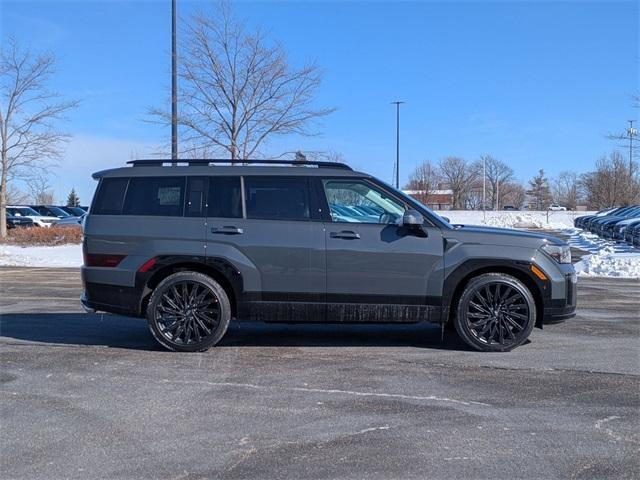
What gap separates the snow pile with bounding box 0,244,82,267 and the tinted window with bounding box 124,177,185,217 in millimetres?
12867

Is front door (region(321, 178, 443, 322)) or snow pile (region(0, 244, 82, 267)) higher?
front door (region(321, 178, 443, 322))

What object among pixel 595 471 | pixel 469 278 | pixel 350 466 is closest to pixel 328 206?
pixel 469 278

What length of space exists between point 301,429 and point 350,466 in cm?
69

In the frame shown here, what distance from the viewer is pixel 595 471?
3.70 m

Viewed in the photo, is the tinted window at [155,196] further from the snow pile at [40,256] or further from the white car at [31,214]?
the white car at [31,214]

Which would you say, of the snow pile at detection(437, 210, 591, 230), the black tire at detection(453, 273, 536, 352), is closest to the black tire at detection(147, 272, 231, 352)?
the black tire at detection(453, 273, 536, 352)

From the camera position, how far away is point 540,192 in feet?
344

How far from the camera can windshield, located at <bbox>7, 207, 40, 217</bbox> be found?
38531 millimetres

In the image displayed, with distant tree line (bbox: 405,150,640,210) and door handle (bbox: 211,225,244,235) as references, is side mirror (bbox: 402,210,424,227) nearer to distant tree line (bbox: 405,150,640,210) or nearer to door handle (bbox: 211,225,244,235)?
door handle (bbox: 211,225,244,235)

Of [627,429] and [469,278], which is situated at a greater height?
[469,278]

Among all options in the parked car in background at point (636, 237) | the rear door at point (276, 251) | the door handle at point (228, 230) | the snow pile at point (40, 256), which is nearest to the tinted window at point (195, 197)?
the rear door at point (276, 251)

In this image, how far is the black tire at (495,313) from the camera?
645 cm

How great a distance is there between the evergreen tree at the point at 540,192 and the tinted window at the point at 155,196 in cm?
9602

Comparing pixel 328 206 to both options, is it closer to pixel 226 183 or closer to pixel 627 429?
pixel 226 183
